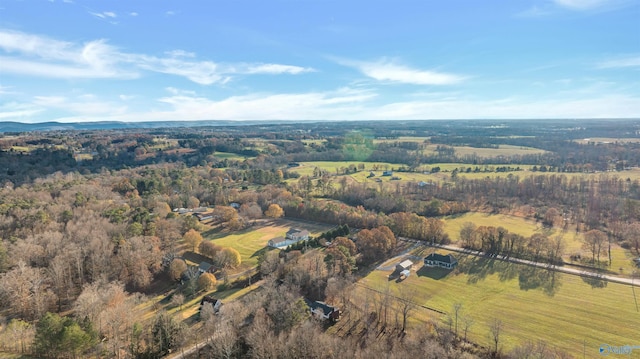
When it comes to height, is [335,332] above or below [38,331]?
below

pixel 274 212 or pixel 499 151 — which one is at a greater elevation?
pixel 499 151

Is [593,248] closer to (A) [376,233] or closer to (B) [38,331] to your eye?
(A) [376,233]

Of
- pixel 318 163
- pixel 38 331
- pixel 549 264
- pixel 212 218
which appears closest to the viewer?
pixel 38 331

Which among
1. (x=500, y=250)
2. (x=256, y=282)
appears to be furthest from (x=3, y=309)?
(x=500, y=250)

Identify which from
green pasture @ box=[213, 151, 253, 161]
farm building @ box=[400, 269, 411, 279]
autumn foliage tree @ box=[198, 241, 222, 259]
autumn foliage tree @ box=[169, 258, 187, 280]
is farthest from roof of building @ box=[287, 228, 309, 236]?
green pasture @ box=[213, 151, 253, 161]

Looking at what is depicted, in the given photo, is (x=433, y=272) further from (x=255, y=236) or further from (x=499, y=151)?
(x=499, y=151)

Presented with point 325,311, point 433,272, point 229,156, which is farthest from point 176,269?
point 229,156
